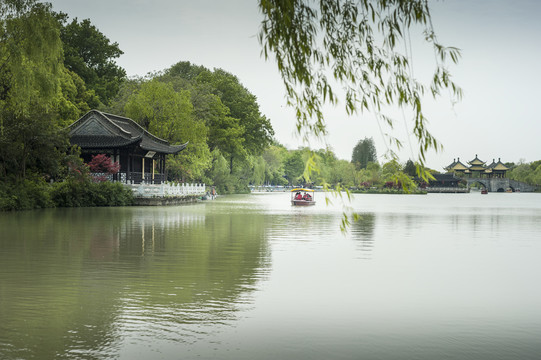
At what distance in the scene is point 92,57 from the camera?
61.6 meters

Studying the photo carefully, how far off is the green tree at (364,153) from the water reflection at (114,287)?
121m

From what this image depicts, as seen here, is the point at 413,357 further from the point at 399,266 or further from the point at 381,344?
the point at 399,266

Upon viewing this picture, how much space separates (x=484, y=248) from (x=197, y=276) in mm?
8501

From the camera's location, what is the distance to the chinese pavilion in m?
37.3

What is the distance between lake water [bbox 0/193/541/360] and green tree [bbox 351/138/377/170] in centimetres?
12118

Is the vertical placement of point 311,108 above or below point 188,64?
below

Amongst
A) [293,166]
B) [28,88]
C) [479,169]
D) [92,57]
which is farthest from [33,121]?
[479,169]

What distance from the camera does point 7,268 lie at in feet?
32.5

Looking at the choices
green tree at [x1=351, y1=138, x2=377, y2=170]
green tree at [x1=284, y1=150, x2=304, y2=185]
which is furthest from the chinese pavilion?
green tree at [x1=351, y1=138, x2=377, y2=170]

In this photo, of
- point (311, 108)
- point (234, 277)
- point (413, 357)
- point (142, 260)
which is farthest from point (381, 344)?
point (142, 260)

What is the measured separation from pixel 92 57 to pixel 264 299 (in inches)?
2325

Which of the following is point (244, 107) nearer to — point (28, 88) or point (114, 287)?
point (28, 88)

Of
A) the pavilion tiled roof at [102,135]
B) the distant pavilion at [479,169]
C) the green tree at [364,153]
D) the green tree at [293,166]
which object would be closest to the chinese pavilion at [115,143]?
the pavilion tiled roof at [102,135]

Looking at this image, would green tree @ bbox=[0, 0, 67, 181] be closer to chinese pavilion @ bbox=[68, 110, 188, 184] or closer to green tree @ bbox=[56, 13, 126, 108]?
chinese pavilion @ bbox=[68, 110, 188, 184]
